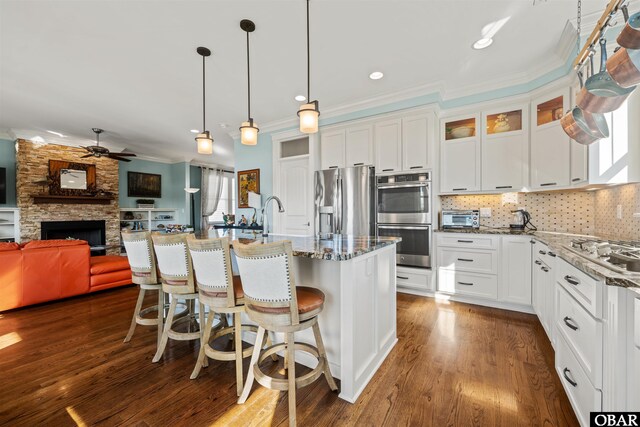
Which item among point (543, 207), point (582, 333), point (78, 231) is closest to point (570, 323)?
point (582, 333)

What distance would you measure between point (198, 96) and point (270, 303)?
3.50 m

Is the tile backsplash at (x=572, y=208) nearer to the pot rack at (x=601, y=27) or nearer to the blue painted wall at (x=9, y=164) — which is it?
the pot rack at (x=601, y=27)

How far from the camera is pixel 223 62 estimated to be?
291 centimetres

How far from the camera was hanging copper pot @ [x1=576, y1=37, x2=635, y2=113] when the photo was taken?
138 centimetres

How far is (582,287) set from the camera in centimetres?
133

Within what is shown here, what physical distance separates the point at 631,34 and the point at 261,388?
262 cm

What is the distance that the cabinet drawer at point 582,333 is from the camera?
45.6 inches

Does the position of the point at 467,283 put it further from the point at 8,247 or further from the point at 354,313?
the point at 8,247

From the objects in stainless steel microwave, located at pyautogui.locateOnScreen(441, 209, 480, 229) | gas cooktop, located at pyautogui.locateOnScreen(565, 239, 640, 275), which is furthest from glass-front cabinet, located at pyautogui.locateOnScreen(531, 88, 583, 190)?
gas cooktop, located at pyautogui.locateOnScreen(565, 239, 640, 275)

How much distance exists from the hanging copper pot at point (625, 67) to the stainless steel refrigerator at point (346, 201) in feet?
8.78

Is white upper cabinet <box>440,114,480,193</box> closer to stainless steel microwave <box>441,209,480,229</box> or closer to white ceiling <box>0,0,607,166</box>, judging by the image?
stainless steel microwave <box>441,209,480,229</box>

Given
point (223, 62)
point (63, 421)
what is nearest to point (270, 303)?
point (63, 421)

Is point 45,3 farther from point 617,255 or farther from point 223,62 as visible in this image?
point 617,255

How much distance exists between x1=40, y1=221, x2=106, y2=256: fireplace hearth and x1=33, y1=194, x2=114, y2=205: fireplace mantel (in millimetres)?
457
